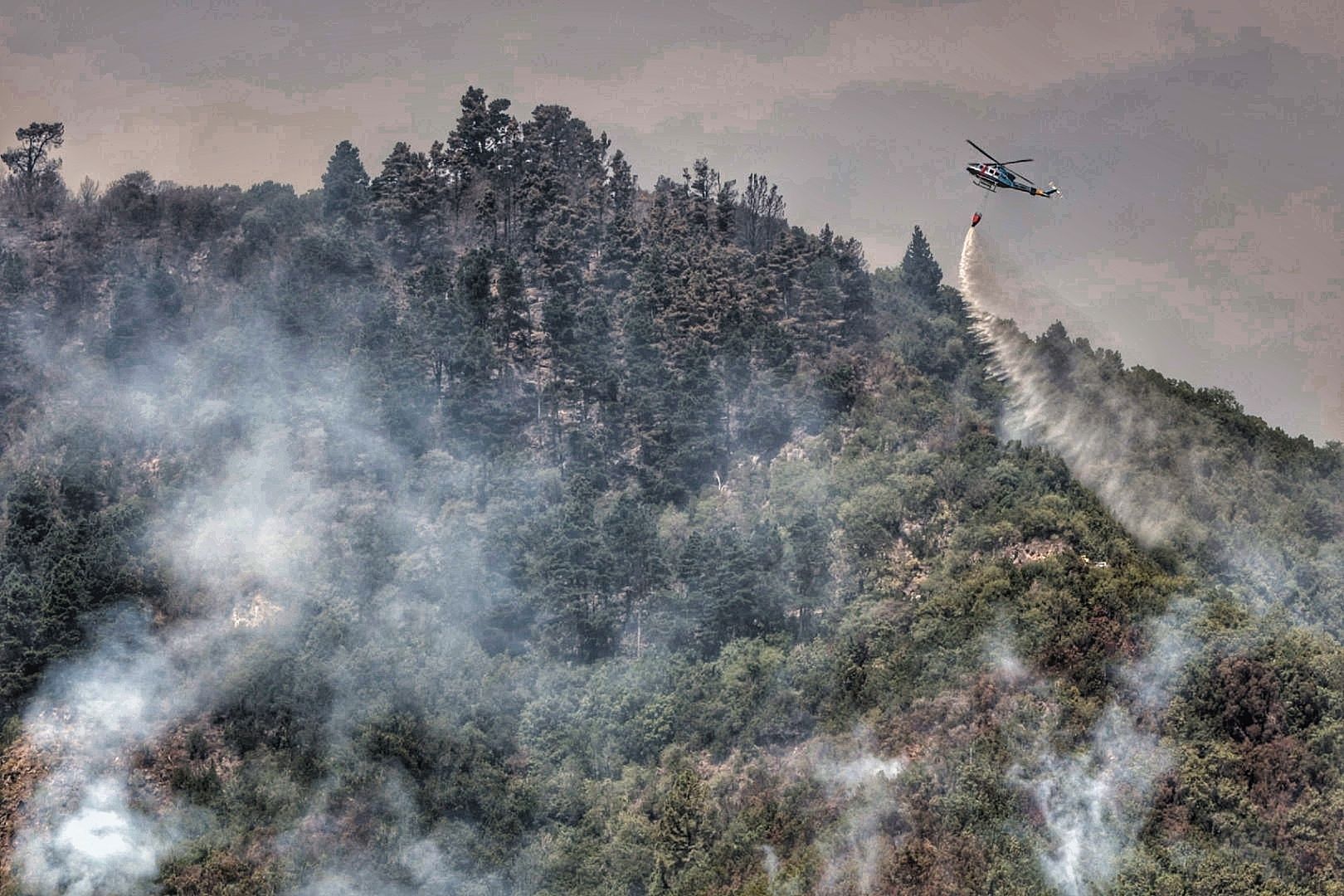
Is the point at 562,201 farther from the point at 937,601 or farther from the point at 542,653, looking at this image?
the point at 937,601

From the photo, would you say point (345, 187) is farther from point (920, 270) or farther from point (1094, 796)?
point (1094, 796)

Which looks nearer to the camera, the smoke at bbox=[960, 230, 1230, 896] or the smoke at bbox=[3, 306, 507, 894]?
the smoke at bbox=[960, 230, 1230, 896]

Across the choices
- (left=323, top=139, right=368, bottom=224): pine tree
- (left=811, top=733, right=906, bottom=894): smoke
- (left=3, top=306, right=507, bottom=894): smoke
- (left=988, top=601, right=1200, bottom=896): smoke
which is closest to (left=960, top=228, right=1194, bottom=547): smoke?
(left=988, top=601, right=1200, bottom=896): smoke

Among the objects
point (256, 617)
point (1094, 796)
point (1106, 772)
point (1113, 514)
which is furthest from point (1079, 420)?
point (256, 617)

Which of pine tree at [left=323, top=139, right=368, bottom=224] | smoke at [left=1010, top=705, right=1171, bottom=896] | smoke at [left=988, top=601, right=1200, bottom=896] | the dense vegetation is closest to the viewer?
smoke at [left=1010, top=705, right=1171, bottom=896]

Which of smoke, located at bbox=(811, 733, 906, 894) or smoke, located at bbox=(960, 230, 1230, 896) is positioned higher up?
smoke, located at bbox=(960, 230, 1230, 896)

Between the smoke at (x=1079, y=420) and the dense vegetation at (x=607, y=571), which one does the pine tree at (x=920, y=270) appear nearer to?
the dense vegetation at (x=607, y=571)

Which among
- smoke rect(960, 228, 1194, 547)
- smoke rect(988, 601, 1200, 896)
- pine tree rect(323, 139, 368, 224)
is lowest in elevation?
smoke rect(988, 601, 1200, 896)

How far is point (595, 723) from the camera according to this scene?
9481 cm

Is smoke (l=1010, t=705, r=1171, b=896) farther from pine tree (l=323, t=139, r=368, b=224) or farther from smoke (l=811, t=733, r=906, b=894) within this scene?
pine tree (l=323, t=139, r=368, b=224)

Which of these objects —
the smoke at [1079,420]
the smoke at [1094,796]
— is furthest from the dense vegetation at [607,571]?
the smoke at [1079,420]

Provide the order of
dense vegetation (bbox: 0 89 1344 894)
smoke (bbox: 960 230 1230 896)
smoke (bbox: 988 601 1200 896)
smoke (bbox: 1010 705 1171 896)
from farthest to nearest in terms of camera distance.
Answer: dense vegetation (bbox: 0 89 1344 894) → smoke (bbox: 960 230 1230 896) → smoke (bbox: 988 601 1200 896) → smoke (bbox: 1010 705 1171 896)

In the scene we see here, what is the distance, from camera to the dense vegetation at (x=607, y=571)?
8119 cm

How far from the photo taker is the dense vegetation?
81.2 meters
